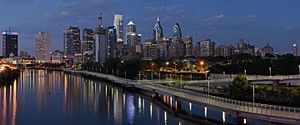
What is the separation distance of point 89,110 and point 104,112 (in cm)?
313

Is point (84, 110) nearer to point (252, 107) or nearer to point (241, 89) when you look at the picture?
point (241, 89)

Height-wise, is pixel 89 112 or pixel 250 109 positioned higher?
pixel 250 109

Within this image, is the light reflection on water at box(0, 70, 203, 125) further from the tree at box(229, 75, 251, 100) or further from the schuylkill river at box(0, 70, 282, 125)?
the tree at box(229, 75, 251, 100)

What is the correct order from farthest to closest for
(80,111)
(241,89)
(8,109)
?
(8,109) → (80,111) → (241,89)

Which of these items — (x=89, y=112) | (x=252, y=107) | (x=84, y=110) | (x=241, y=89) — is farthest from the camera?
A: (x=84, y=110)

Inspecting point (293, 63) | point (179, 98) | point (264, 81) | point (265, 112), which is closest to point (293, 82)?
point (264, 81)

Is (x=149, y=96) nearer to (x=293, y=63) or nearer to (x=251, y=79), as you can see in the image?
(x=251, y=79)

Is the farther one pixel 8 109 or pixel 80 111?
pixel 8 109

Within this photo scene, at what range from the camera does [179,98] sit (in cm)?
5409

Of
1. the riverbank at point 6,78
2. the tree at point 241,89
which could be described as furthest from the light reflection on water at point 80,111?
the riverbank at point 6,78

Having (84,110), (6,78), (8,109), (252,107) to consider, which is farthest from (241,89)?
(6,78)

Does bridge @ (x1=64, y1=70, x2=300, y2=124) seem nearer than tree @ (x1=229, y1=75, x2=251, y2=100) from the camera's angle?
Yes

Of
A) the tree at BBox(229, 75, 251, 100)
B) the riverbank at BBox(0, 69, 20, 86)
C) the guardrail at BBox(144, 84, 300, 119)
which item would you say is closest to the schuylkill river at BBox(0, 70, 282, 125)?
the guardrail at BBox(144, 84, 300, 119)

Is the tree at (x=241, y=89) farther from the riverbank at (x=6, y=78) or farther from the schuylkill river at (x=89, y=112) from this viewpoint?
the riverbank at (x=6, y=78)
